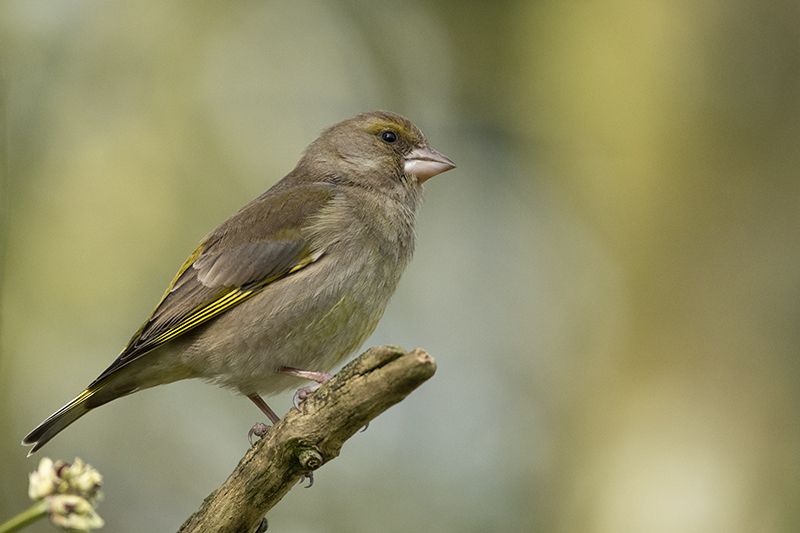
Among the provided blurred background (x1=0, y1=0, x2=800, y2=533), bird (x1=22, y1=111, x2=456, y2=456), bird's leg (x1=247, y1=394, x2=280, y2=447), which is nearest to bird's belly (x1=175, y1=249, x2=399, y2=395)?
bird (x1=22, y1=111, x2=456, y2=456)

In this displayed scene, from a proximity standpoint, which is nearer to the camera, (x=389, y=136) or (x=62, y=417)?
(x=62, y=417)

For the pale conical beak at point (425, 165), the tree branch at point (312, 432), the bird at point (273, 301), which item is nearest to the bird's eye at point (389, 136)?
the pale conical beak at point (425, 165)

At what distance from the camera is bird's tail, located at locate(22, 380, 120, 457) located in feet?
12.4

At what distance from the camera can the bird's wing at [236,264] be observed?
13.3 feet

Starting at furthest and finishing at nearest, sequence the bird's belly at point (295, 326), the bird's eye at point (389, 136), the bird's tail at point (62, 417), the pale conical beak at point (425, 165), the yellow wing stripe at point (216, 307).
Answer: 1. the bird's eye at point (389, 136)
2. the pale conical beak at point (425, 165)
3. the yellow wing stripe at point (216, 307)
4. the bird's belly at point (295, 326)
5. the bird's tail at point (62, 417)

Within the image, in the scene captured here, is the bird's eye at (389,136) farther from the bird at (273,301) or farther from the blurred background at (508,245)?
the blurred background at (508,245)

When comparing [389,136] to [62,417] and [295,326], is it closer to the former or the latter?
[295,326]

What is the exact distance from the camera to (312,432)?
285cm

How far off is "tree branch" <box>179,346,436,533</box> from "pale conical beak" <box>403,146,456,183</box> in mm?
2220

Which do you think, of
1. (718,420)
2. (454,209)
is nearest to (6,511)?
(454,209)

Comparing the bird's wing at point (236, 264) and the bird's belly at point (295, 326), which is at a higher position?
the bird's wing at point (236, 264)

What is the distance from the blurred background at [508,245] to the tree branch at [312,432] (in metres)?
4.04

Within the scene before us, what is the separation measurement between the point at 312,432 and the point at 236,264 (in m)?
1.60

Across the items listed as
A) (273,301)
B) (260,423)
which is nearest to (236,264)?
(273,301)
